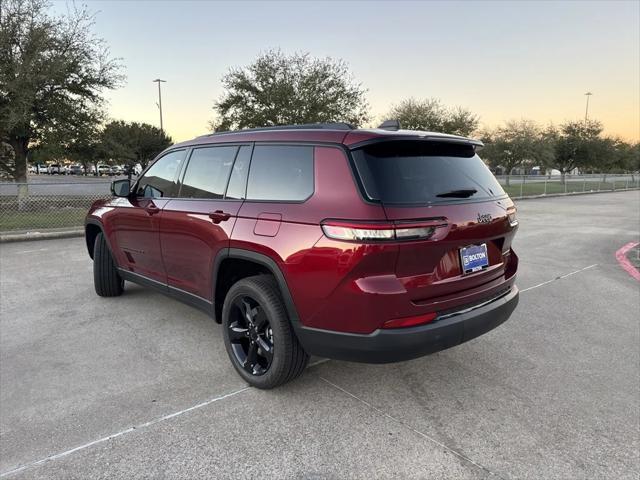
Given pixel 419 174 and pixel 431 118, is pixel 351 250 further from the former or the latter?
pixel 431 118

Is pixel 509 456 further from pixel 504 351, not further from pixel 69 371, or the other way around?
pixel 69 371

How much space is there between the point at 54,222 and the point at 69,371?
30.0ft

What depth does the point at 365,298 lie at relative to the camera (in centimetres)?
250

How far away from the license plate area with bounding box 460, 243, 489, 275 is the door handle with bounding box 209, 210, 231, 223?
1652 millimetres

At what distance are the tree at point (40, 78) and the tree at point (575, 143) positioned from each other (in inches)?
1298

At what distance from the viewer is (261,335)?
3201 millimetres

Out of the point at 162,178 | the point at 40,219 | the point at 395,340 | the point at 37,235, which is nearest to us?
the point at 395,340

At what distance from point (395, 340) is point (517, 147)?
32.0 meters

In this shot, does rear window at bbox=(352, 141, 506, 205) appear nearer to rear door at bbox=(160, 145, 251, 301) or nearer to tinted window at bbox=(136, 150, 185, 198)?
rear door at bbox=(160, 145, 251, 301)

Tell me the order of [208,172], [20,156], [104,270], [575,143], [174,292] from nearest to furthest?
1. [208,172]
2. [174,292]
3. [104,270]
4. [20,156]
5. [575,143]

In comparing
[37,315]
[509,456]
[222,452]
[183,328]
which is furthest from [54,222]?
[509,456]

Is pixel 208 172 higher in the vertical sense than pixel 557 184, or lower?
higher

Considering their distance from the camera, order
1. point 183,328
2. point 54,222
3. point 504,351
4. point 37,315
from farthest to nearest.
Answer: point 54,222 < point 37,315 < point 183,328 < point 504,351

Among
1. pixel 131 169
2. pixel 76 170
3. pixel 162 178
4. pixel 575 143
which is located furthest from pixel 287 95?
pixel 76 170
